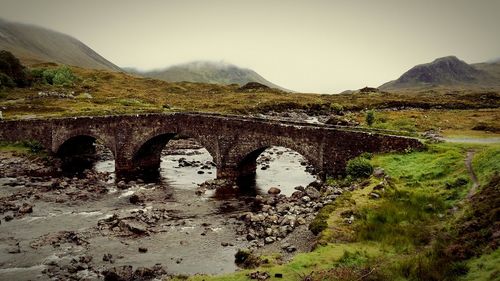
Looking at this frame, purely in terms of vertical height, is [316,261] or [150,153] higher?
[150,153]

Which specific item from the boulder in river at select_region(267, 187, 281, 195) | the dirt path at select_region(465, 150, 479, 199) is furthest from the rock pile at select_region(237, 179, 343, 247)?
the dirt path at select_region(465, 150, 479, 199)

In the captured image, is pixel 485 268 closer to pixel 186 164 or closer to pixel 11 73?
pixel 186 164

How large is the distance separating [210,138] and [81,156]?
21.0 meters

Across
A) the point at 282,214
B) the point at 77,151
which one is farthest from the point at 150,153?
the point at 282,214

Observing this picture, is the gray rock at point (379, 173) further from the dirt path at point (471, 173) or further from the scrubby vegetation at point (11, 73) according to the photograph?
the scrubby vegetation at point (11, 73)

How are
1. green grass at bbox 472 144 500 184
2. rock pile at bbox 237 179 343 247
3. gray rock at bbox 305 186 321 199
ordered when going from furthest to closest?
gray rock at bbox 305 186 321 199 < rock pile at bbox 237 179 343 247 < green grass at bbox 472 144 500 184

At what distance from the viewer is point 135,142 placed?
45.4m

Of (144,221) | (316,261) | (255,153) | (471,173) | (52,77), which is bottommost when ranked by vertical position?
(144,221)

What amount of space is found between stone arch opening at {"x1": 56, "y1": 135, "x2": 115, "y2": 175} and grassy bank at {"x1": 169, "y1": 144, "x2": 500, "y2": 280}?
31798mm

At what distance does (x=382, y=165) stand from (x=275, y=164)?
2151 centimetres

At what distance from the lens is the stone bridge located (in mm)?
33656

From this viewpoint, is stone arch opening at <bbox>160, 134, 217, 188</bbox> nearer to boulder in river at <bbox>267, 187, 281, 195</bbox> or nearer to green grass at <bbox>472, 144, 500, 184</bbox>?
boulder in river at <bbox>267, 187, 281, 195</bbox>

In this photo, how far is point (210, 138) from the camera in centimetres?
4144

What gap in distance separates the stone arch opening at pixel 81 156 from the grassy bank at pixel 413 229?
3180 centimetres
